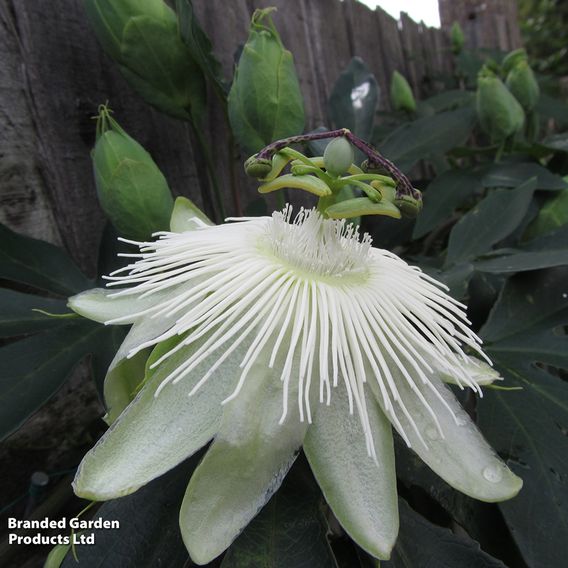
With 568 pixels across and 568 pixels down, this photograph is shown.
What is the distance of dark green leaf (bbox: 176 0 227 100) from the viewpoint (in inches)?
31.2

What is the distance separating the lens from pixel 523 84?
1264 mm

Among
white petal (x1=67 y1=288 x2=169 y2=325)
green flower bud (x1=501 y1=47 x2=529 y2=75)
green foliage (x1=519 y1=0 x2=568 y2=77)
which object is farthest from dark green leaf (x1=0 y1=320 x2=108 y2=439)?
green foliage (x1=519 y1=0 x2=568 y2=77)

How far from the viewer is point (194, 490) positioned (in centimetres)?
44

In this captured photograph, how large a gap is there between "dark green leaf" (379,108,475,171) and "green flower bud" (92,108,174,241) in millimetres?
569

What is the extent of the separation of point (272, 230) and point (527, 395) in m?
0.38

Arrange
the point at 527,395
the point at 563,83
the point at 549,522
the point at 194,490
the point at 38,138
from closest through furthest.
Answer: the point at 194,490 < the point at 549,522 < the point at 527,395 < the point at 38,138 < the point at 563,83

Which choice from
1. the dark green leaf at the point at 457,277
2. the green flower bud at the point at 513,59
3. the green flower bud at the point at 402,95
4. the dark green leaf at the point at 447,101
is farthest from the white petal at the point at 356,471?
the dark green leaf at the point at 447,101

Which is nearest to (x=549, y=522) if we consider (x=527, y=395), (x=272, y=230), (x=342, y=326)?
(x=527, y=395)

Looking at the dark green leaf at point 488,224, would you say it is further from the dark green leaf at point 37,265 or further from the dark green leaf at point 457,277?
the dark green leaf at point 37,265

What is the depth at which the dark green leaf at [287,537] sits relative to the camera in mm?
513

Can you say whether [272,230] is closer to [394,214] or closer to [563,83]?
[394,214]

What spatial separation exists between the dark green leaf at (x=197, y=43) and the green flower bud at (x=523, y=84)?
0.74 m

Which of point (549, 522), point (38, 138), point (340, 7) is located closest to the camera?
point (549, 522)

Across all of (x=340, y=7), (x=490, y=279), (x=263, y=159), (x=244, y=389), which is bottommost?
(x=490, y=279)
